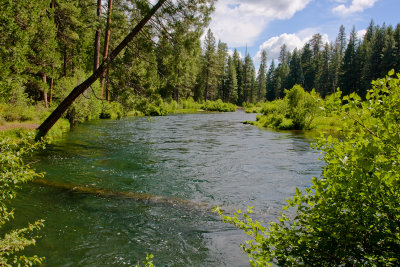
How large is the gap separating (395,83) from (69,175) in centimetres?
964

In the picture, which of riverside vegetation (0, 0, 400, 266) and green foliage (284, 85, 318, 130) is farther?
green foliage (284, 85, 318, 130)

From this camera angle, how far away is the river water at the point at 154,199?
5.13 metres

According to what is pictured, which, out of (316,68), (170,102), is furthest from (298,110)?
(316,68)

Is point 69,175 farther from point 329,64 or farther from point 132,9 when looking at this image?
point 329,64

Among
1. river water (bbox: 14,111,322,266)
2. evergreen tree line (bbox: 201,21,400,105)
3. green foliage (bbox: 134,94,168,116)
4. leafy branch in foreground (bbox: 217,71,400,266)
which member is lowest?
river water (bbox: 14,111,322,266)

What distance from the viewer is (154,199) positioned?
24.9 ft

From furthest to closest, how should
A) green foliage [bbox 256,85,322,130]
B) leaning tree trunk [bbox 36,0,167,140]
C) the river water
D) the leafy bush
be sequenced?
the leafy bush → green foliage [bbox 256,85,322,130] → leaning tree trunk [bbox 36,0,167,140] → the river water

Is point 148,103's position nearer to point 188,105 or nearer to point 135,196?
point 135,196

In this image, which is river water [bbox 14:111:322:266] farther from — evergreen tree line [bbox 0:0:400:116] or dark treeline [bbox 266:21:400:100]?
dark treeline [bbox 266:21:400:100]

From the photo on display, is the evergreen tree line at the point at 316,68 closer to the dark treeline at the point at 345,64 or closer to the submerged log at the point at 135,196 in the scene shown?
the dark treeline at the point at 345,64

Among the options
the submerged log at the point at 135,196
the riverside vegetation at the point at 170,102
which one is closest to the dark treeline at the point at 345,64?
the riverside vegetation at the point at 170,102

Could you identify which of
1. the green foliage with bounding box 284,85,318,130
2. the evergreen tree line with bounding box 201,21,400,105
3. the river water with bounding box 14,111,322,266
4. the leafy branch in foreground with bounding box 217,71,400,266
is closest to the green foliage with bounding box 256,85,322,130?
the green foliage with bounding box 284,85,318,130

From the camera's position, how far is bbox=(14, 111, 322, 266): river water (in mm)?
5133

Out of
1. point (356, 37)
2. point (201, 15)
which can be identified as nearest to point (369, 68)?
point (356, 37)
